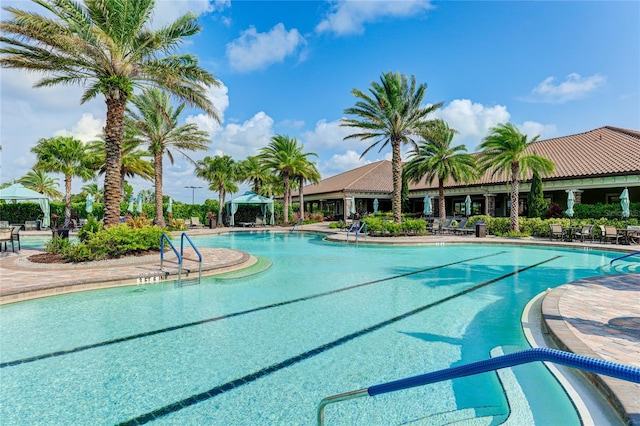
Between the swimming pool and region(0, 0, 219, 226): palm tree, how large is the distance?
7059mm

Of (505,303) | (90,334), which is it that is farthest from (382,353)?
(90,334)

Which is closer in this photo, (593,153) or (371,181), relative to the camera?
(593,153)

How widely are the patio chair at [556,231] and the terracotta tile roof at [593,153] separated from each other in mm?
5877

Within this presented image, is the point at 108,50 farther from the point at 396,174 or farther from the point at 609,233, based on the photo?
the point at 609,233

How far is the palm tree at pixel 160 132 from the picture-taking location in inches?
930

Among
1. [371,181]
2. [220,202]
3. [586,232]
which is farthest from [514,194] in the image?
[220,202]

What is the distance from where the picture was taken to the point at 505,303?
7.42 metres

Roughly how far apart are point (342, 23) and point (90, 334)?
46.6 ft

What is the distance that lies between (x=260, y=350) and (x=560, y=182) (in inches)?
1043

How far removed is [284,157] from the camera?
3241cm

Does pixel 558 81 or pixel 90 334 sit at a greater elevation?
pixel 558 81

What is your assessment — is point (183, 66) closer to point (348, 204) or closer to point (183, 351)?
point (183, 351)

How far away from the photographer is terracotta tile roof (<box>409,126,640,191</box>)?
22003 mm

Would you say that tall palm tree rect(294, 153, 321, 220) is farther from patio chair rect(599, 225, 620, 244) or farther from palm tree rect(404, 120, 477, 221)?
patio chair rect(599, 225, 620, 244)
